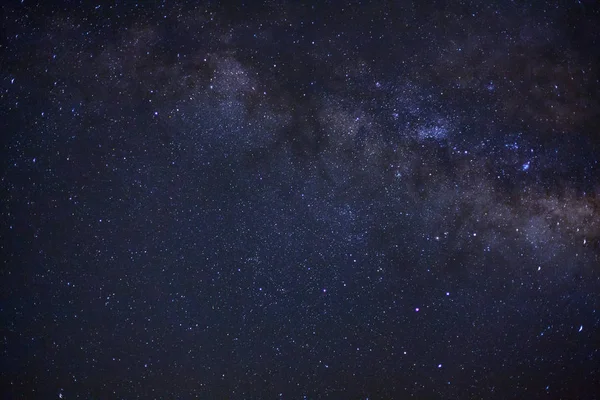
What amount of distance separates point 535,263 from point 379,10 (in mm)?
2327

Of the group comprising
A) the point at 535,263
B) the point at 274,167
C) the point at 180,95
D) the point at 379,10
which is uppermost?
the point at 379,10

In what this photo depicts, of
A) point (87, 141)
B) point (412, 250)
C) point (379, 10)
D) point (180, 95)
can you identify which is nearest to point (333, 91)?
point (379, 10)

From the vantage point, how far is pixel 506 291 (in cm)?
306

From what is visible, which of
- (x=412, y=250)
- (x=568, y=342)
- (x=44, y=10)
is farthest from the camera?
(x=568, y=342)

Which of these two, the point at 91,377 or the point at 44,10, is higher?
the point at 44,10

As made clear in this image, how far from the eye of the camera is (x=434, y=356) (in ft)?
9.95

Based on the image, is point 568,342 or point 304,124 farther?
point 568,342

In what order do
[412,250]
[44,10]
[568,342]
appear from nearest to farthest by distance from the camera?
1. [44,10]
2. [412,250]
3. [568,342]

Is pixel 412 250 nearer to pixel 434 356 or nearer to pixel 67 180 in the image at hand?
pixel 434 356

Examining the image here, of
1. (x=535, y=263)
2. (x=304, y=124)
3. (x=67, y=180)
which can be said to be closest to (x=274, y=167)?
(x=304, y=124)

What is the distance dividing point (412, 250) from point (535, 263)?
1.04 metres

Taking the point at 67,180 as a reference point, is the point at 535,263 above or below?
below

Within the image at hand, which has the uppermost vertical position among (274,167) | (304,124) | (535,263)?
(304,124)

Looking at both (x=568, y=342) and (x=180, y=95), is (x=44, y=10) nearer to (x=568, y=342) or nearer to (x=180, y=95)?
(x=180, y=95)
